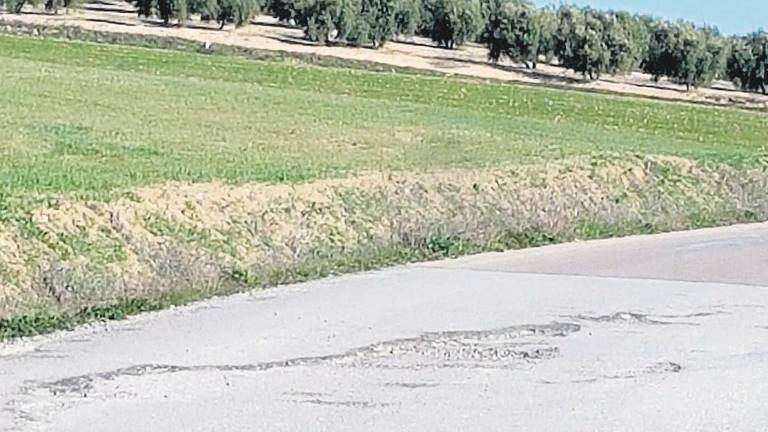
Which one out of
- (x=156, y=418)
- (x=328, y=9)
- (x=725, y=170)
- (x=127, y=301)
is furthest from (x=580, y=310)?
(x=328, y=9)

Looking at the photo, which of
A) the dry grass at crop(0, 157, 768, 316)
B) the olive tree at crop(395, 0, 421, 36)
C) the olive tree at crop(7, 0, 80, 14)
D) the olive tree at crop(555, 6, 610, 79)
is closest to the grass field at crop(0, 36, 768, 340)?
the dry grass at crop(0, 157, 768, 316)

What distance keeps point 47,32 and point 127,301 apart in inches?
2088

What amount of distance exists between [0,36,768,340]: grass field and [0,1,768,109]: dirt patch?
106 feet

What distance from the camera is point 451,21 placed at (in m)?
99.3

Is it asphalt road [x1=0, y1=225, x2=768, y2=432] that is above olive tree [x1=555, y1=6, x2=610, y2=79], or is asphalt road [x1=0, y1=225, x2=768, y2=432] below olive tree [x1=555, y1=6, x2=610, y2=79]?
above

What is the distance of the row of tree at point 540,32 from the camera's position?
8875cm

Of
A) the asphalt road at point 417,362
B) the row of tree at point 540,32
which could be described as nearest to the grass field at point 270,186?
the asphalt road at point 417,362

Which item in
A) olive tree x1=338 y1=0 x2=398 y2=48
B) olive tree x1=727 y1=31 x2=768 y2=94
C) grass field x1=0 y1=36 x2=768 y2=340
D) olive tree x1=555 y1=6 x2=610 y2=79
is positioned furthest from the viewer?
olive tree x1=727 y1=31 x2=768 y2=94

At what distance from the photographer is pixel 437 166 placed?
24.0m

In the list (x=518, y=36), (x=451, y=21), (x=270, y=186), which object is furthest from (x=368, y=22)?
(x=270, y=186)

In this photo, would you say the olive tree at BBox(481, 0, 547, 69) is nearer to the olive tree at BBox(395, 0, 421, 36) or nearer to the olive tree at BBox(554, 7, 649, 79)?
the olive tree at BBox(554, 7, 649, 79)

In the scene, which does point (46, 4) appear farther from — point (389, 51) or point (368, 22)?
point (389, 51)

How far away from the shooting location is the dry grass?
12898 millimetres

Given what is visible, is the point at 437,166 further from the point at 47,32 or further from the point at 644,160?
the point at 47,32
